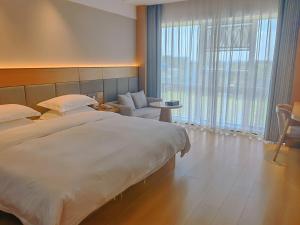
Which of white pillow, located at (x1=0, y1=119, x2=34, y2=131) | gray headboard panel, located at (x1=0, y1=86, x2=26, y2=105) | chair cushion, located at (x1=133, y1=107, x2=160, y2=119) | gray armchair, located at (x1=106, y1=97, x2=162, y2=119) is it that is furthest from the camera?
chair cushion, located at (x1=133, y1=107, x2=160, y2=119)

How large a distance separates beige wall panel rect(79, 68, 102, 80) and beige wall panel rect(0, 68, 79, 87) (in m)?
0.10

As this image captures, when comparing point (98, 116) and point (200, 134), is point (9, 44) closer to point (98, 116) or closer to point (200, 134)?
point (98, 116)

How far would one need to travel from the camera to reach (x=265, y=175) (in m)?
3.01

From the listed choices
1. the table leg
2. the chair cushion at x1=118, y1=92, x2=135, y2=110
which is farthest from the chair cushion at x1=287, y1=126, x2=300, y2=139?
the chair cushion at x1=118, y1=92, x2=135, y2=110

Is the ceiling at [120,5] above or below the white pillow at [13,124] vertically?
above

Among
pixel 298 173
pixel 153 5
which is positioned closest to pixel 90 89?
pixel 153 5

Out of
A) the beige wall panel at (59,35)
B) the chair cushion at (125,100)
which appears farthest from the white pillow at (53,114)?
the chair cushion at (125,100)

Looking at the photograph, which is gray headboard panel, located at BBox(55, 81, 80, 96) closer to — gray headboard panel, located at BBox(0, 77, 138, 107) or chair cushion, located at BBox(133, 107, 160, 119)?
gray headboard panel, located at BBox(0, 77, 138, 107)

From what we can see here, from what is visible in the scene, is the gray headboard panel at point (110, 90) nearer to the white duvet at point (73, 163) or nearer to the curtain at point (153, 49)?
the curtain at point (153, 49)

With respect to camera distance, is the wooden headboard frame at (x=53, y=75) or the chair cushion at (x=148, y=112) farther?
the chair cushion at (x=148, y=112)

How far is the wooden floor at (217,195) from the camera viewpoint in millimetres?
2174

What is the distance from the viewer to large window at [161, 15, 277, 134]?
4.20 m

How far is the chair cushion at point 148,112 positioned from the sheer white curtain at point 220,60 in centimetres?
75

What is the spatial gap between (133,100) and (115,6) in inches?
71.7
